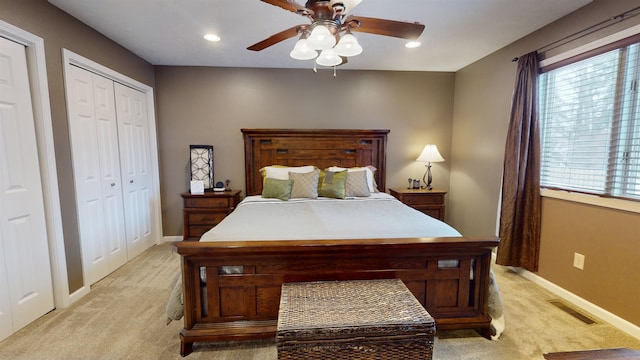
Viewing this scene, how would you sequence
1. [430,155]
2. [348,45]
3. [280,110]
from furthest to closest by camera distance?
[280,110] → [430,155] → [348,45]

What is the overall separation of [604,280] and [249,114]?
3.96 meters

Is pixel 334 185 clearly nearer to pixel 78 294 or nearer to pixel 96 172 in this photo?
pixel 96 172

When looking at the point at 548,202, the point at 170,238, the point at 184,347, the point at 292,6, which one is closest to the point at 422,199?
the point at 548,202

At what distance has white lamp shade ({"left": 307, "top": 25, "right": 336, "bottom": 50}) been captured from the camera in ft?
4.80

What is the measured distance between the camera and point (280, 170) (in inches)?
139

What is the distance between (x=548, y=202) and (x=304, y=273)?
93.7 inches

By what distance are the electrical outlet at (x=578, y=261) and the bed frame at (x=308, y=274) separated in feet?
3.64

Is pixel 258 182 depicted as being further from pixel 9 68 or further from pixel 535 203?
pixel 535 203

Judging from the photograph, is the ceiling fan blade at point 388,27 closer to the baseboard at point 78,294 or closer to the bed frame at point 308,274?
the bed frame at point 308,274

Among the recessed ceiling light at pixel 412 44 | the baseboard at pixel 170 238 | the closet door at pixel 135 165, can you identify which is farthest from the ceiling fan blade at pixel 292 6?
the baseboard at pixel 170 238

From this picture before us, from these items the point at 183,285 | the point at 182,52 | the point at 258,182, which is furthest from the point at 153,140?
the point at 183,285

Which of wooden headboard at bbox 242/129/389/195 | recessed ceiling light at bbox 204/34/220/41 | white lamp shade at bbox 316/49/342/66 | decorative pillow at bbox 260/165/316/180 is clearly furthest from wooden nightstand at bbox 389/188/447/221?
recessed ceiling light at bbox 204/34/220/41

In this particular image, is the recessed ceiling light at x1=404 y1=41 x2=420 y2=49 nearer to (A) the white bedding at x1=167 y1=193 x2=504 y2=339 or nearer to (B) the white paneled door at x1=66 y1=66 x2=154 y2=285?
(A) the white bedding at x1=167 y1=193 x2=504 y2=339

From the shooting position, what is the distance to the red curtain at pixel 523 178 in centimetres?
258
